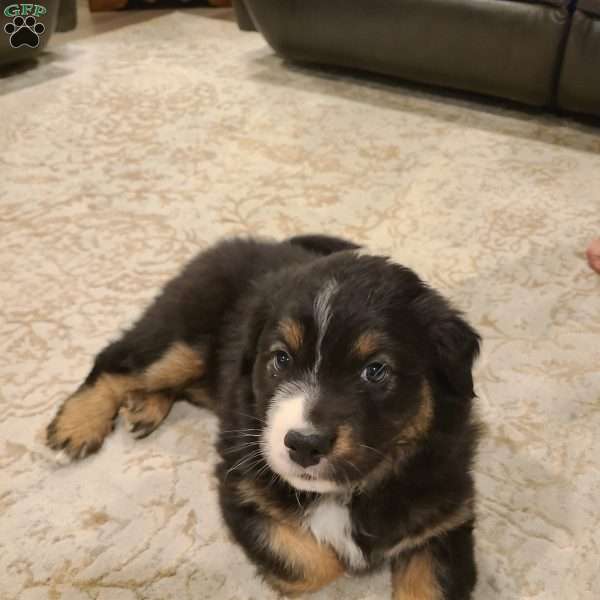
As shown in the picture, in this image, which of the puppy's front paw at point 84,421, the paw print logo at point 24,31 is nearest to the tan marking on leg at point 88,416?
the puppy's front paw at point 84,421

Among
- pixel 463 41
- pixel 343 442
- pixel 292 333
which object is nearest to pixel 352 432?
pixel 343 442

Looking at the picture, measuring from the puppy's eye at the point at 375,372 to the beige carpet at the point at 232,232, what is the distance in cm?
59

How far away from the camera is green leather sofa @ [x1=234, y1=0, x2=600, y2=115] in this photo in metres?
3.73

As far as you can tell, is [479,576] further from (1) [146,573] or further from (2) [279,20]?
(2) [279,20]

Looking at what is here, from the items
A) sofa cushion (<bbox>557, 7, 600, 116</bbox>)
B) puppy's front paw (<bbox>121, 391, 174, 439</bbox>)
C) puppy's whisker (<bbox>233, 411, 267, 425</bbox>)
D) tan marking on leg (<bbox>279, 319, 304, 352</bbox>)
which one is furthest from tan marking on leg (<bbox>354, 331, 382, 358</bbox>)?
sofa cushion (<bbox>557, 7, 600, 116</bbox>)

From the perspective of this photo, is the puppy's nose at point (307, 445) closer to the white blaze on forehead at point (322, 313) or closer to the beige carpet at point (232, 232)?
the white blaze on forehead at point (322, 313)

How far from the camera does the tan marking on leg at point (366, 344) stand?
141 centimetres

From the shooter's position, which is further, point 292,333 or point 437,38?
point 437,38

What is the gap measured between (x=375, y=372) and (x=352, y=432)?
0.45ft

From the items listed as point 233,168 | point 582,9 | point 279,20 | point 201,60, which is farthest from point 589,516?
point 201,60

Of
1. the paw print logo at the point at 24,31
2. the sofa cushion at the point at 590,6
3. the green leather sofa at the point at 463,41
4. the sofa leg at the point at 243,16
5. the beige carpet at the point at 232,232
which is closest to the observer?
the beige carpet at the point at 232,232

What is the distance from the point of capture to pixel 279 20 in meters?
4.53

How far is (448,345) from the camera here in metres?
1.52

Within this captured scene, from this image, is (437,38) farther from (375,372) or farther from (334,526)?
(334,526)
